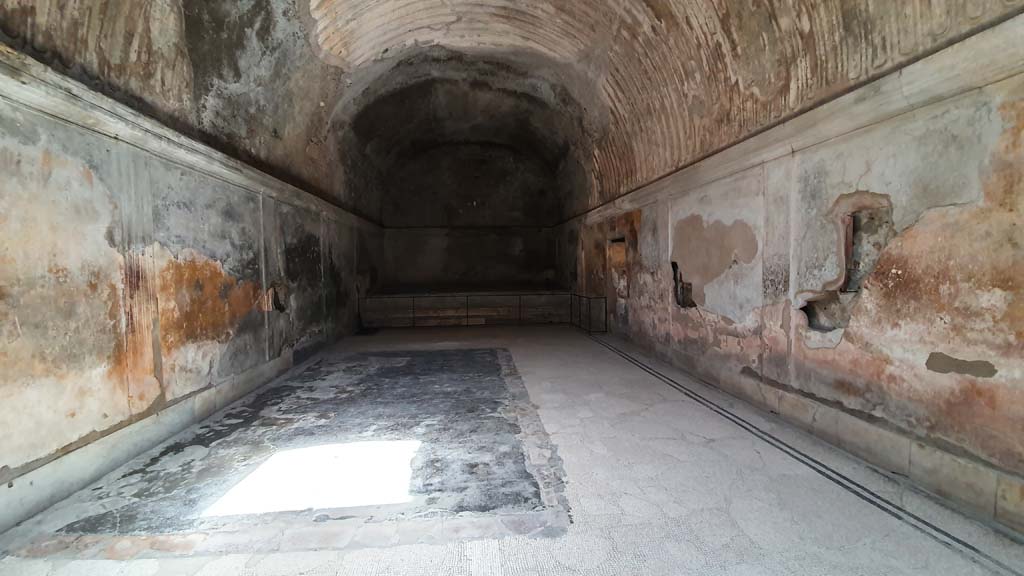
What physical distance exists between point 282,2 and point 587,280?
823cm

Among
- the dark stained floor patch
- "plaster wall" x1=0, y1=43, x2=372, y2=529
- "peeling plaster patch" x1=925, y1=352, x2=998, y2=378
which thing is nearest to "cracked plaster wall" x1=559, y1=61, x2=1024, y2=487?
"peeling plaster patch" x1=925, y1=352, x2=998, y2=378

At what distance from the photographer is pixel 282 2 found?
5715 mm

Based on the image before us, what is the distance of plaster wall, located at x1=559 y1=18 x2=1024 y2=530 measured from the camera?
2.79 m

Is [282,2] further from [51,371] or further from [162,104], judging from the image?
[51,371]

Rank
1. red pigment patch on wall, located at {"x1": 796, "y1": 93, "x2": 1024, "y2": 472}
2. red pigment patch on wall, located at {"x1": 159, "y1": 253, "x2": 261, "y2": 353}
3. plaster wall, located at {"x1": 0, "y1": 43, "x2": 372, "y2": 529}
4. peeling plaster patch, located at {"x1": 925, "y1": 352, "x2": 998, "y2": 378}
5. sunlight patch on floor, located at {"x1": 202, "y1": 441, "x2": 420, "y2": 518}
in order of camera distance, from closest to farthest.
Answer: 1. red pigment patch on wall, located at {"x1": 796, "y1": 93, "x2": 1024, "y2": 472}
2. peeling plaster patch, located at {"x1": 925, "y1": 352, "x2": 998, "y2": 378}
3. plaster wall, located at {"x1": 0, "y1": 43, "x2": 372, "y2": 529}
4. sunlight patch on floor, located at {"x1": 202, "y1": 441, "x2": 420, "y2": 518}
5. red pigment patch on wall, located at {"x1": 159, "y1": 253, "x2": 261, "y2": 353}

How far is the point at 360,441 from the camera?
4.33 meters

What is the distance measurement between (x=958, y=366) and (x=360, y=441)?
14.7ft

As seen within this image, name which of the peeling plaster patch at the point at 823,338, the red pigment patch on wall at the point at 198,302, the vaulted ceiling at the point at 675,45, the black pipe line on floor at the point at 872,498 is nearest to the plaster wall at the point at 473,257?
the vaulted ceiling at the point at 675,45

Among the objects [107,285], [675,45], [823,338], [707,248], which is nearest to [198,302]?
[107,285]

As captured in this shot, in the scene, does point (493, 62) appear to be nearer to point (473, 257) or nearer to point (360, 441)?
point (360, 441)

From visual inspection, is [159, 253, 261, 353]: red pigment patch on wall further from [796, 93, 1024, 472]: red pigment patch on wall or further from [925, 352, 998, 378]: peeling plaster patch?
[925, 352, 998, 378]: peeling plaster patch

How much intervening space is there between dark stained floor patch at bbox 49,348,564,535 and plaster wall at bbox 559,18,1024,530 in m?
2.46

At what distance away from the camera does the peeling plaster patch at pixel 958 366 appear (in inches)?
113

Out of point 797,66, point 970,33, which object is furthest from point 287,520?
point 797,66
